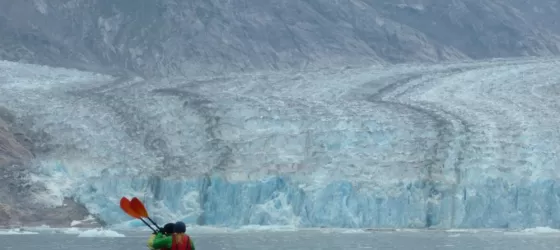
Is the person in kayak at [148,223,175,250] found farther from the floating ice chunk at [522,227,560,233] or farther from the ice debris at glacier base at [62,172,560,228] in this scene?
the floating ice chunk at [522,227,560,233]

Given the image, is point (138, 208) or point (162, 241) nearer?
point (162, 241)

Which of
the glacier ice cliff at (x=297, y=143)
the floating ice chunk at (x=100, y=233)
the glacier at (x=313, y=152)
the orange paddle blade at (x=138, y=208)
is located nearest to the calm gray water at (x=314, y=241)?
the floating ice chunk at (x=100, y=233)

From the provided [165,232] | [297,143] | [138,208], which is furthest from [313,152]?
[165,232]

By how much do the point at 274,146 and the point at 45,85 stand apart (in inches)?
332

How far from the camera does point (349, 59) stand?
1743 inches

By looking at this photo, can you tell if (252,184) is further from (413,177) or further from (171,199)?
(413,177)

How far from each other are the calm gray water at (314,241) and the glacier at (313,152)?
1128 millimetres

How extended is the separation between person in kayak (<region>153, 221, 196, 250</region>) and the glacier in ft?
50.6

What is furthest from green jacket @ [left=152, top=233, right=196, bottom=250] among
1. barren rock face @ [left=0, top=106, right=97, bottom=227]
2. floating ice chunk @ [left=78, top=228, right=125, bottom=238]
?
barren rock face @ [left=0, top=106, right=97, bottom=227]

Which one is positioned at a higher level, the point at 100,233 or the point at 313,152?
the point at 313,152

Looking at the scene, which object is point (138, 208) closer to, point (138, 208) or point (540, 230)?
point (138, 208)

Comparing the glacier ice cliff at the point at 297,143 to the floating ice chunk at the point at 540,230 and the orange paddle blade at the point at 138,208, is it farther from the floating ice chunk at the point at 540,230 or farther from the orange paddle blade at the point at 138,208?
the orange paddle blade at the point at 138,208

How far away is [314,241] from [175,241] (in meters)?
12.7

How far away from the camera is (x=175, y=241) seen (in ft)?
34.6
